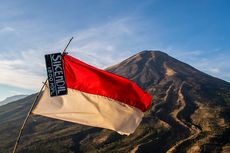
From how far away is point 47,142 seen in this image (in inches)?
2657

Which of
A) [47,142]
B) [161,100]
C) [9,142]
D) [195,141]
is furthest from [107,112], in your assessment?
[161,100]

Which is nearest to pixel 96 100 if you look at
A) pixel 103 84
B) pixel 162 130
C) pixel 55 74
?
pixel 103 84

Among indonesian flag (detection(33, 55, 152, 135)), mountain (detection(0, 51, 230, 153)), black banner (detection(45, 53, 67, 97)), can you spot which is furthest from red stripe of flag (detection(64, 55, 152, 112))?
mountain (detection(0, 51, 230, 153))

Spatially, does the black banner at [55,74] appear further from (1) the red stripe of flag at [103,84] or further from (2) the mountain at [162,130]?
(2) the mountain at [162,130]

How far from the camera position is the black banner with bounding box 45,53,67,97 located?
38.8 feet

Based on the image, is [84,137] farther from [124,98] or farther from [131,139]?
[124,98]

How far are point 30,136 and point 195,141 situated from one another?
3809cm

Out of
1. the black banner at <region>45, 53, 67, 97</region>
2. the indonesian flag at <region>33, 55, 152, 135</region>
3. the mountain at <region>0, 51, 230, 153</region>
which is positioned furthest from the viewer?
the mountain at <region>0, 51, 230, 153</region>

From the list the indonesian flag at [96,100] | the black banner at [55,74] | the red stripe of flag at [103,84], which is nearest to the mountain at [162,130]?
the indonesian flag at [96,100]

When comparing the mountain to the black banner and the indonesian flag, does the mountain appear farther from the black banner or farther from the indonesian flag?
the black banner

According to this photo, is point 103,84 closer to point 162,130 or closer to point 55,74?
point 55,74

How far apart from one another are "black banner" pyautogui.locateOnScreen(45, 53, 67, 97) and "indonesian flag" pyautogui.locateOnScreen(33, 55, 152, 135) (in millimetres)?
368

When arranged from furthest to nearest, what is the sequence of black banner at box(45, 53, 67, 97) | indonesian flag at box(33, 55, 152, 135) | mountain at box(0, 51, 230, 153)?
mountain at box(0, 51, 230, 153), indonesian flag at box(33, 55, 152, 135), black banner at box(45, 53, 67, 97)

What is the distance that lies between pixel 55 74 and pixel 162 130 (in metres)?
57.3
